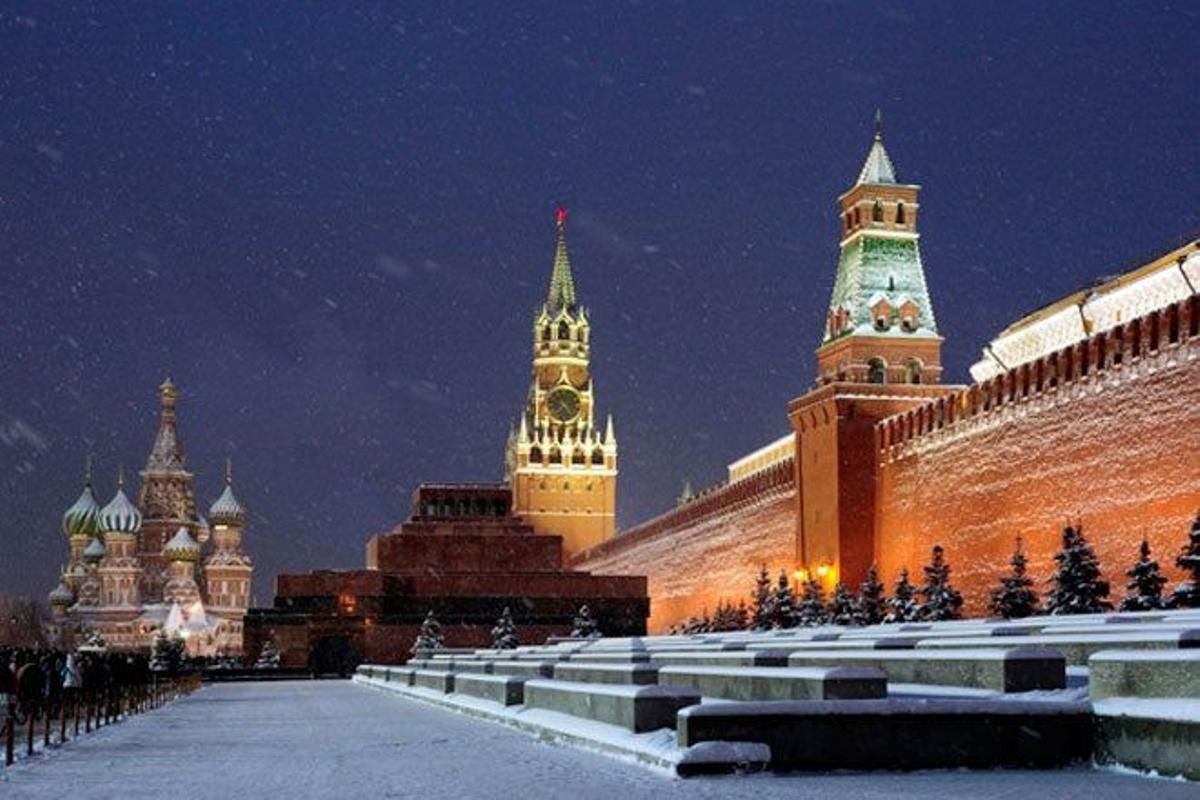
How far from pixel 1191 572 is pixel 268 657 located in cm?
3069

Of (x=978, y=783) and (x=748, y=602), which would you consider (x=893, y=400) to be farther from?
(x=978, y=783)

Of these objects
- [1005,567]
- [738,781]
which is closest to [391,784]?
[738,781]

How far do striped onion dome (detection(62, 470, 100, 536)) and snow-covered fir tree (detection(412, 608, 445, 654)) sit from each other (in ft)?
190

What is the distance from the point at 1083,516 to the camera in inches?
A: 1054

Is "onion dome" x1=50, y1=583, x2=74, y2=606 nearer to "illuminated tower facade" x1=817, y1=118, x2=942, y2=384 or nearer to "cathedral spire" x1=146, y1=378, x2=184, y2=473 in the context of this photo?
"cathedral spire" x1=146, y1=378, x2=184, y2=473

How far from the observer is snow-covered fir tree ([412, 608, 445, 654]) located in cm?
4297

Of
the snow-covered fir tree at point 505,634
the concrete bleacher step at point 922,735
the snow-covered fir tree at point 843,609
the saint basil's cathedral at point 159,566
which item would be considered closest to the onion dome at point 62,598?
the saint basil's cathedral at point 159,566

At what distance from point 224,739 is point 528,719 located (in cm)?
212

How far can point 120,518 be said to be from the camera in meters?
94.6

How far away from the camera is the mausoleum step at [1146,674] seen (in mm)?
6820

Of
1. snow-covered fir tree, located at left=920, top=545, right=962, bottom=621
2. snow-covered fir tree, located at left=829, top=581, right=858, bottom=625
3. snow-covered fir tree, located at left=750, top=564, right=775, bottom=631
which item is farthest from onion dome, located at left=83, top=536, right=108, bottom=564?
snow-covered fir tree, located at left=920, top=545, right=962, bottom=621

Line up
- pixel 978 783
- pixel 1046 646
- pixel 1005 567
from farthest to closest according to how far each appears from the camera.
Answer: pixel 1005 567
pixel 1046 646
pixel 978 783

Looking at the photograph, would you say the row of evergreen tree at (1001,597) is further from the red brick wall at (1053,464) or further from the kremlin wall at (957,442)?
the kremlin wall at (957,442)

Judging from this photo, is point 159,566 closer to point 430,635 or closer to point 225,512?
point 225,512
